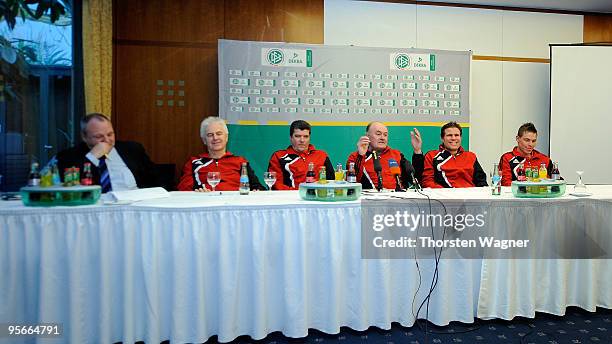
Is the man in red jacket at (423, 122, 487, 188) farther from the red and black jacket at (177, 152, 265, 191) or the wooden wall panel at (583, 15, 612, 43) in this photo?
the wooden wall panel at (583, 15, 612, 43)

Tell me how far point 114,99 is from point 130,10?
0.89 meters

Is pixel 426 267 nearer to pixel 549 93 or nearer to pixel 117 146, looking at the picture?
pixel 117 146

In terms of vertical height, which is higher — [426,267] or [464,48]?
[464,48]

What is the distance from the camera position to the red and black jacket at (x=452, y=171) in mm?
3152

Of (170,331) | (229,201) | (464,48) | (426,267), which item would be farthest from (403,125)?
(170,331)

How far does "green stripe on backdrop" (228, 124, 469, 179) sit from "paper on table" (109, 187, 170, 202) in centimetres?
176

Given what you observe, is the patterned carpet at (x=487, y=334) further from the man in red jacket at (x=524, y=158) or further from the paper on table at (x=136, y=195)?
the man in red jacket at (x=524, y=158)

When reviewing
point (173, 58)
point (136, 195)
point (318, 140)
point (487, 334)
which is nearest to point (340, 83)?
point (318, 140)

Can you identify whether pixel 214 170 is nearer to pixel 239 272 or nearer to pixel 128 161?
pixel 128 161

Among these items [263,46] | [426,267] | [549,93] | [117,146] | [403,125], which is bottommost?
[426,267]

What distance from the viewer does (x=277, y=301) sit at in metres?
1.91

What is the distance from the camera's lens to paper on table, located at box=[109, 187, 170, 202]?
1.83m

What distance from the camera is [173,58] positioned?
394cm
